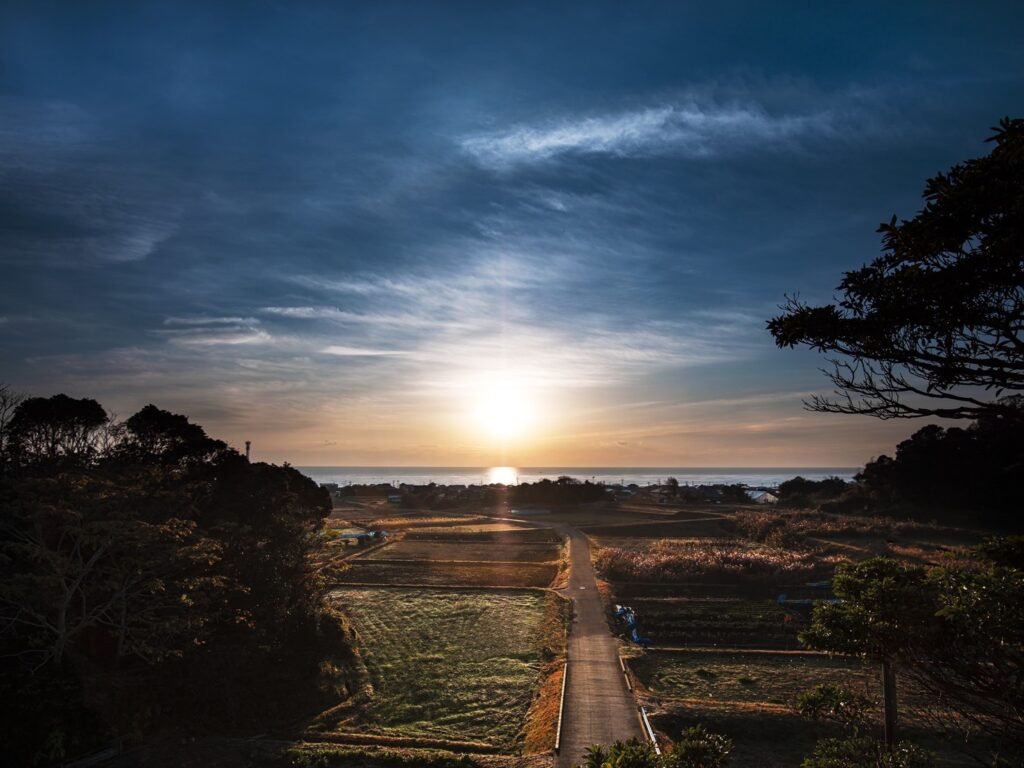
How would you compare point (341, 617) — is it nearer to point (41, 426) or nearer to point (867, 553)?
point (41, 426)

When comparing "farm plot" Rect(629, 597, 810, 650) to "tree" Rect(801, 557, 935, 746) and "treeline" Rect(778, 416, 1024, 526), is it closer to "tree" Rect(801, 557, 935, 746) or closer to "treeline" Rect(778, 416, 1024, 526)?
"tree" Rect(801, 557, 935, 746)

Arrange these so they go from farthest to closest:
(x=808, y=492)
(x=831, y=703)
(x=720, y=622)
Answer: (x=808, y=492) < (x=720, y=622) < (x=831, y=703)

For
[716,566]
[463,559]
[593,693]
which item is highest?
[716,566]

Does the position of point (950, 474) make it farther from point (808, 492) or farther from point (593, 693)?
point (593, 693)

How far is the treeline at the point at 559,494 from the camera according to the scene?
322ft

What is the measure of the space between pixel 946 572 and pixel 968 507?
→ 219 feet

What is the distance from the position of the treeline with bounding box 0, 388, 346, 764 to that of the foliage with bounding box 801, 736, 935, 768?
18126mm

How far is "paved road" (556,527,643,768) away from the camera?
690 inches

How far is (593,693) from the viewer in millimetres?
20953

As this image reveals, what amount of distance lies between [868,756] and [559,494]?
8881 cm

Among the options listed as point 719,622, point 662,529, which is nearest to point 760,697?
point 719,622

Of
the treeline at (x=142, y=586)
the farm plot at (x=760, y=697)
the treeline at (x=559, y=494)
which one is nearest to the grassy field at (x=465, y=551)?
the treeline at (x=142, y=586)

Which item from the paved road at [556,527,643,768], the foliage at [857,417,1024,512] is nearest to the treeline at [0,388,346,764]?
the paved road at [556,527,643,768]

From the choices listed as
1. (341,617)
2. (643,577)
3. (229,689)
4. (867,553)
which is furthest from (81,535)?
(867,553)
